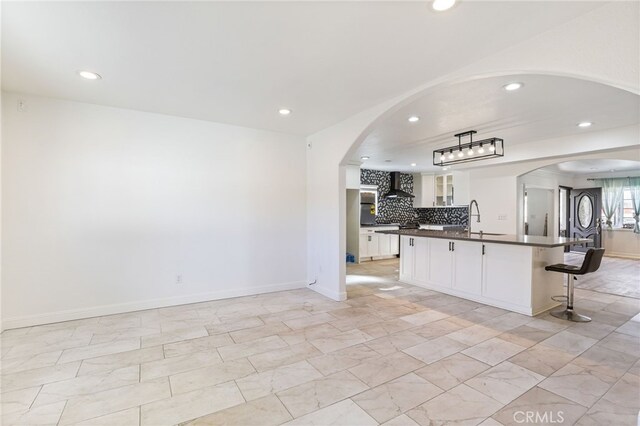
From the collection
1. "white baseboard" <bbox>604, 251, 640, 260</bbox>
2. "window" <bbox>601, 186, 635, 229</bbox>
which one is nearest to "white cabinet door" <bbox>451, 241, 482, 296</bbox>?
"white baseboard" <bbox>604, 251, 640, 260</bbox>

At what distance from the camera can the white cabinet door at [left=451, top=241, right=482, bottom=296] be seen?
4.41 m

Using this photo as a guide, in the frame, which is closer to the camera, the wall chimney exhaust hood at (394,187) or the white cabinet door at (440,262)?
the white cabinet door at (440,262)

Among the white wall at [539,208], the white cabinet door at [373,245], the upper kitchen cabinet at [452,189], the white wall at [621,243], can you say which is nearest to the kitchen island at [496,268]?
the white cabinet door at [373,245]

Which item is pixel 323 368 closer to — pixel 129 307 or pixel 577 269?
pixel 129 307

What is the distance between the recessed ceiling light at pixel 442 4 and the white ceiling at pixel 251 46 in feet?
0.17

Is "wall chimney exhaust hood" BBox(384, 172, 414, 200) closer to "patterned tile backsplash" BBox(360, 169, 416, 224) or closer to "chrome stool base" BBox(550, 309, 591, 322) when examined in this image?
"patterned tile backsplash" BBox(360, 169, 416, 224)

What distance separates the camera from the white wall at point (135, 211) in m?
3.42

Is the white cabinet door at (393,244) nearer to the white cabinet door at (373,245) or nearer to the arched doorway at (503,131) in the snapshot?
the white cabinet door at (373,245)

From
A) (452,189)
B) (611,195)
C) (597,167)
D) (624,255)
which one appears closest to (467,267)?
(452,189)

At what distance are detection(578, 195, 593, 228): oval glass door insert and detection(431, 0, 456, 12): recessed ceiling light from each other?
1057 centimetres

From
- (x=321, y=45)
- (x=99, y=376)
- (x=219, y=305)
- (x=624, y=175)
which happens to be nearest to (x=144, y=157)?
(x=219, y=305)

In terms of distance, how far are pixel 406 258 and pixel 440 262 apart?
79 cm

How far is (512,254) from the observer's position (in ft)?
13.1

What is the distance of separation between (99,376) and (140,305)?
172cm
